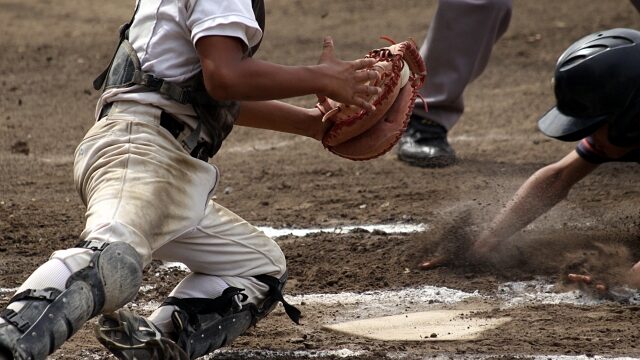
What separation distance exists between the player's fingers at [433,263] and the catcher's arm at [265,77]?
51.7 inches

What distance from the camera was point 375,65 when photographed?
3.68 m

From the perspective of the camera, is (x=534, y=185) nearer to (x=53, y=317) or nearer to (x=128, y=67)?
(x=128, y=67)

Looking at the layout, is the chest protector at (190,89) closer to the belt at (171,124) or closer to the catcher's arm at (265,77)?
the belt at (171,124)

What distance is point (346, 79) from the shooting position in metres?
3.35

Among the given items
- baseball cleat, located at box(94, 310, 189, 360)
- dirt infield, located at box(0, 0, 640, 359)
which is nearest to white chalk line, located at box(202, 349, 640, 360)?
Answer: dirt infield, located at box(0, 0, 640, 359)

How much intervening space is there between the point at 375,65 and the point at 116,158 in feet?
3.01

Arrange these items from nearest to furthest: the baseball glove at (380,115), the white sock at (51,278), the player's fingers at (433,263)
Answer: the white sock at (51,278) < the baseball glove at (380,115) < the player's fingers at (433,263)

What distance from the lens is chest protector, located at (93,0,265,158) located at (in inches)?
135

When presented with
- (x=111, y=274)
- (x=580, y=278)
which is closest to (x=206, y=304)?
(x=111, y=274)

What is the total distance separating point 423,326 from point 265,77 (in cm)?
122

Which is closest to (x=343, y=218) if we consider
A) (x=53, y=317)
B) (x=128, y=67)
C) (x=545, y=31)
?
(x=128, y=67)

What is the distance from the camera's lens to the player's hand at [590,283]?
420cm

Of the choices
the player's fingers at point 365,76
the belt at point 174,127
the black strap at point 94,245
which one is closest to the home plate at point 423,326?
the belt at point 174,127

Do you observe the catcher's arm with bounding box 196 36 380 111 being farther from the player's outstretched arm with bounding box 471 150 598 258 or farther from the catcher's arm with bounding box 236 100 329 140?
the player's outstretched arm with bounding box 471 150 598 258
